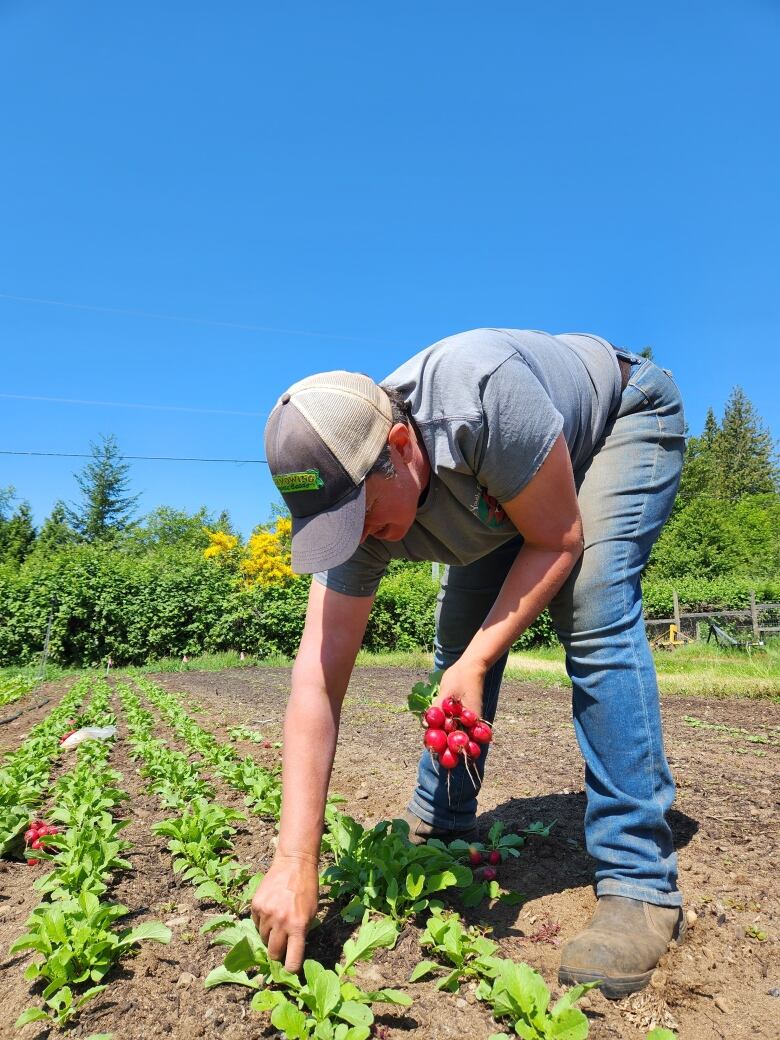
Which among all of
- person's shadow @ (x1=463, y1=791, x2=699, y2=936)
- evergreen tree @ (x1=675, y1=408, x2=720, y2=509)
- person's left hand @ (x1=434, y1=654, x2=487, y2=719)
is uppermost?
evergreen tree @ (x1=675, y1=408, x2=720, y2=509)

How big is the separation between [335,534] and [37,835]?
2342mm

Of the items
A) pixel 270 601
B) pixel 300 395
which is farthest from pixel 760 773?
pixel 270 601

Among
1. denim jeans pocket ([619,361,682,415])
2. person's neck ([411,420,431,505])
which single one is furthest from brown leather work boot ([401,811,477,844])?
denim jeans pocket ([619,361,682,415])

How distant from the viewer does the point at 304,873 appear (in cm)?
178

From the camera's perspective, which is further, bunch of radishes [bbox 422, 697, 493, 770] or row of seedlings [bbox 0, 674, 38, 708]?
row of seedlings [bbox 0, 674, 38, 708]

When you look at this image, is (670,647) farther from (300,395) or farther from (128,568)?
(300,395)

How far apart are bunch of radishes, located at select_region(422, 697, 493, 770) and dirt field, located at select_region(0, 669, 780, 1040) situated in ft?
2.14

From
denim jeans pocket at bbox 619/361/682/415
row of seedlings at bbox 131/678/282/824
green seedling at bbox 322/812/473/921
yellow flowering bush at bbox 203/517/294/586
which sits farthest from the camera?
yellow flowering bush at bbox 203/517/294/586

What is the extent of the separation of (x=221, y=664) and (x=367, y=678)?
18.3 ft

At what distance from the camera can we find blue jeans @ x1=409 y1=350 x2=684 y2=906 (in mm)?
1976

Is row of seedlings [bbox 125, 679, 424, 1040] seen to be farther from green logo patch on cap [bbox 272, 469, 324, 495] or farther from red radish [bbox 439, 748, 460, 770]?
green logo patch on cap [bbox 272, 469, 324, 495]

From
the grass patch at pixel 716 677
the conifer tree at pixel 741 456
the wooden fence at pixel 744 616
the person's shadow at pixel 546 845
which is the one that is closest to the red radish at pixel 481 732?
the person's shadow at pixel 546 845

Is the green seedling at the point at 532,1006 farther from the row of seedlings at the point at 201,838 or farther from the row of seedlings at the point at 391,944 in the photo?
the row of seedlings at the point at 201,838

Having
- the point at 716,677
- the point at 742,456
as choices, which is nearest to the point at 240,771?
the point at 716,677
